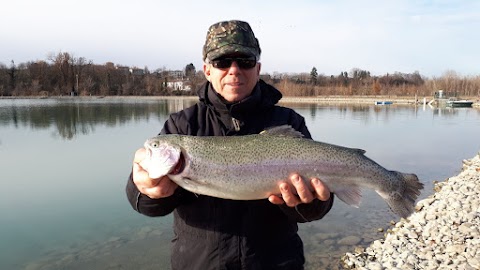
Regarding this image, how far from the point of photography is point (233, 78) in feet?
10.9

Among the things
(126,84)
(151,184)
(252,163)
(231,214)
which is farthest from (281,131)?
(126,84)

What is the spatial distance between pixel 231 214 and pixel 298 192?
595 millimetres

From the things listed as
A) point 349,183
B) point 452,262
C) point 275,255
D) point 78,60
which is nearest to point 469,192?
point 452,262

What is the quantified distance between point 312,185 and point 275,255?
67cm

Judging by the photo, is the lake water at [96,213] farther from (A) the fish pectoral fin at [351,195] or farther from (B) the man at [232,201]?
(B) the man at [232,201]

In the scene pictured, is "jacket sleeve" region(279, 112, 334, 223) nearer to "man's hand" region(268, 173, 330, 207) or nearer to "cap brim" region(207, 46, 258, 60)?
"man's hand" region(268, 173, 330, 207)

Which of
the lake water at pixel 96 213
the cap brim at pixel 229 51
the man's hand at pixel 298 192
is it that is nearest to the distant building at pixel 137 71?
the lake water at pixel 96 213

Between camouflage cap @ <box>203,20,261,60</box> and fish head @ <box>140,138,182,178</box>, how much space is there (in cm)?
89

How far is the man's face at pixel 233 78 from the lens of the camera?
332cm

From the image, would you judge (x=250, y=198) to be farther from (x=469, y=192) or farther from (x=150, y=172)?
(x=469, y=192)

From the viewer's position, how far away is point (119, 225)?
9539 mm

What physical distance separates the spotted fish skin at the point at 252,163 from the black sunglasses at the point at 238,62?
0.63m

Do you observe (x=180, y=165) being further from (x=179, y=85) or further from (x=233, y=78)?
(x=179, y=85)

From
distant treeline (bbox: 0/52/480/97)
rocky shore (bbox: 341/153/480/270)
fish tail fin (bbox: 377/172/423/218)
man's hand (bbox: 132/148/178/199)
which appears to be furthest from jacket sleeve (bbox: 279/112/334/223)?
distant treeline (bbox: 0/52/480/97)
